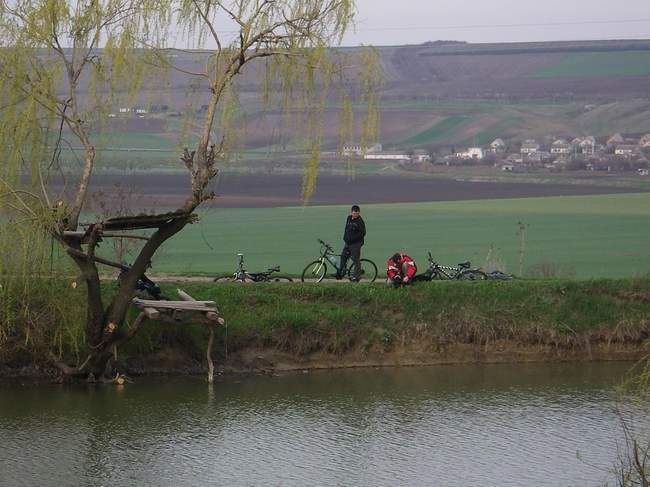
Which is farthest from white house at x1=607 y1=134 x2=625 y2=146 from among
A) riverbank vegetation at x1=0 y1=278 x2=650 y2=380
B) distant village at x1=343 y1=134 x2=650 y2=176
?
riverbank vegetation at x1=0 y1=278 x2=650 y2=380

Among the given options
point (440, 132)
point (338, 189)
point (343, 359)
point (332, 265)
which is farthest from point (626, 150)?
point (343, 359)

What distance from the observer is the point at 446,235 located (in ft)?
176

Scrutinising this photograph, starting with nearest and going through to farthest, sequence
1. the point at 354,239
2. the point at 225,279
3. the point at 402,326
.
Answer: the point at 402,326, the point at 354,239, the point at 225,279

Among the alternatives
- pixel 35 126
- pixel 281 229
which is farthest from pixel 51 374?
pixel 281 229

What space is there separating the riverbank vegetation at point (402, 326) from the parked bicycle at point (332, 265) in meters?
1.19

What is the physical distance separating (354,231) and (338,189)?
181 ft

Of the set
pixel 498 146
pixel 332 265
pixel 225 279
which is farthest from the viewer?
pixel 498 146

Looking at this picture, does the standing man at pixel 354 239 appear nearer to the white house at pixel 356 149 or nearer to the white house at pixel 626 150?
the white house at pixel 356 149

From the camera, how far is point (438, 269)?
3067 cm

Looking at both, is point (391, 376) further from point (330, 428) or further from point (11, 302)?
point (11, 302)

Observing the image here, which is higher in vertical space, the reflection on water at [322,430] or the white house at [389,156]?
the white house at [389,156]

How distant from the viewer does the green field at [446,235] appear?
42.0m

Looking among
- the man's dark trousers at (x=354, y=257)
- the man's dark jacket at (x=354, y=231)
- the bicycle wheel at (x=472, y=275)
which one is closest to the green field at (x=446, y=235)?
the bicycle wheel at (x=472, y=275)

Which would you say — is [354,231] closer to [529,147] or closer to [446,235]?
[446,235]
